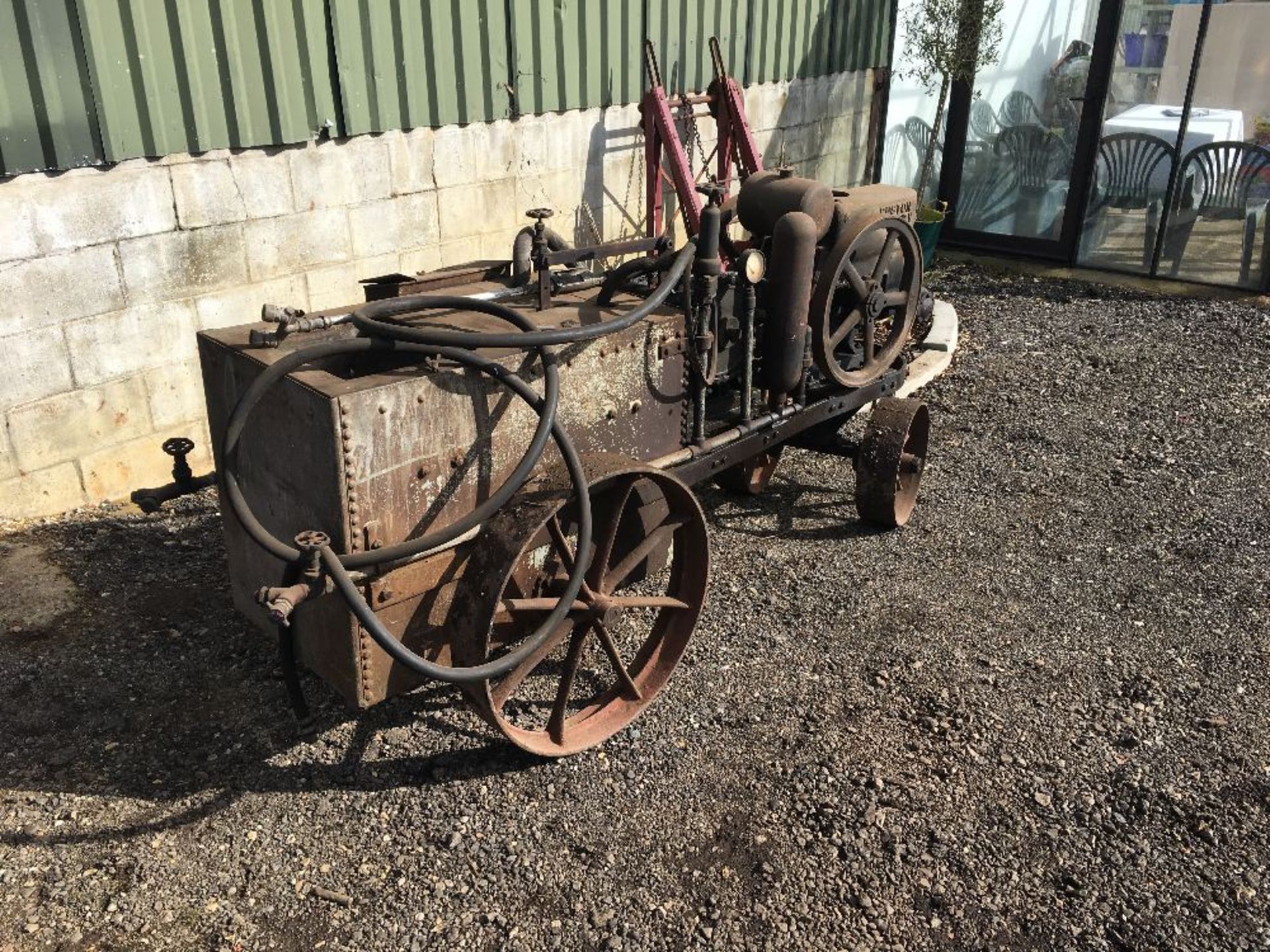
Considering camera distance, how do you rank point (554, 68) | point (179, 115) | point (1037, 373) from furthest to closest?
point (1037, 373) < point (554, 68) < point (179, 115)

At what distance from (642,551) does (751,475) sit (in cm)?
176

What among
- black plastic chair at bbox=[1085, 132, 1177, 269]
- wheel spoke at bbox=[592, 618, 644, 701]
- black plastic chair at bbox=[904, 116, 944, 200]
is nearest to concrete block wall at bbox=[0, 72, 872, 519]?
wheel spoke at bbox=[592, 618, 644, 701]

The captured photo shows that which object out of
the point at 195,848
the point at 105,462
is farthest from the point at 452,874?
the point at 105,462

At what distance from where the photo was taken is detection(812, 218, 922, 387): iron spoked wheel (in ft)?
14.0

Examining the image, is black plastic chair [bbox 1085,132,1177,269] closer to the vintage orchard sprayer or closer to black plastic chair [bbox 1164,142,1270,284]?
black plastic chair [bbox 1164,142,1270,284]

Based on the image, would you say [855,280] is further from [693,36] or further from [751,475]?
[693,36]

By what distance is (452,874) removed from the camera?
298 cm

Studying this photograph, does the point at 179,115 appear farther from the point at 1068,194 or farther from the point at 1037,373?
the point at 1068,194

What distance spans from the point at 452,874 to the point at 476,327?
1678mm

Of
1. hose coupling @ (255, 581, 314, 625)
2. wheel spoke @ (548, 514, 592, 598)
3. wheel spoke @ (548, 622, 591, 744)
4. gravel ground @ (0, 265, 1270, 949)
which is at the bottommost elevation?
gravel ground @ (0, 265, 1270, 949)

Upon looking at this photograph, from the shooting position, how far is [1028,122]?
9.81 m

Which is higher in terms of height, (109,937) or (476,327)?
(476,327)

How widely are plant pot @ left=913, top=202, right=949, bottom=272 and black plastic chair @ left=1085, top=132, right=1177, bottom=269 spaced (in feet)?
4.59

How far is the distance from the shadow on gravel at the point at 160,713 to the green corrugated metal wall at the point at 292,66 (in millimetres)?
1839
